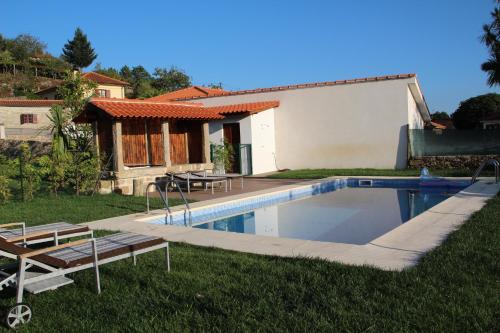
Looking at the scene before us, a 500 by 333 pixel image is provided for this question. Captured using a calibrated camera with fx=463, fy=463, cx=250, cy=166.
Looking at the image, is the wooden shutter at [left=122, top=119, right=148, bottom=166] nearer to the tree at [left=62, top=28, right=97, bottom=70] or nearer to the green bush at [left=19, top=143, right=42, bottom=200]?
the green bush at [left=19, top=143, right=42, bottom=200]

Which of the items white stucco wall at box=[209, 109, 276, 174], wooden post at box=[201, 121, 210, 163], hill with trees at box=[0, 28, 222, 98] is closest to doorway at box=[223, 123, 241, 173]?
white stucco wall at box=[209, 109, 276, 174]

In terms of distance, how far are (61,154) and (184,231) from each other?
716 centimetres

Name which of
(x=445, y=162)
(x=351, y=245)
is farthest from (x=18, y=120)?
(x=351, y=245)

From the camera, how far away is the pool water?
32.9 feet

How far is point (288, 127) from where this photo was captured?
24.1 m

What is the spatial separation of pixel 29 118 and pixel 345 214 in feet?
119

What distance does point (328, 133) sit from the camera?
23266 mm

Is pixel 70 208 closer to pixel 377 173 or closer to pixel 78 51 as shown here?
pixel 377 173

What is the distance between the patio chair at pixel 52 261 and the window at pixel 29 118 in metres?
39.2

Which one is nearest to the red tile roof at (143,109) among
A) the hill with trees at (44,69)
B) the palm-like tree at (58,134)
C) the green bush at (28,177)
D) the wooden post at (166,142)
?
the wooden post at (166,142)

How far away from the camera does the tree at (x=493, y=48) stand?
22281mm

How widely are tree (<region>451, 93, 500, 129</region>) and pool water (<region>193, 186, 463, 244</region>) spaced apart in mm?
39792

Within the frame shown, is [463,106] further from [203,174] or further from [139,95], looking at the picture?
[203,174]

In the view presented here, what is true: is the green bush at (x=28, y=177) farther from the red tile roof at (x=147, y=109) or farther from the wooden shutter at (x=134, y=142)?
the wooden shutter at (x=134, y=142)
